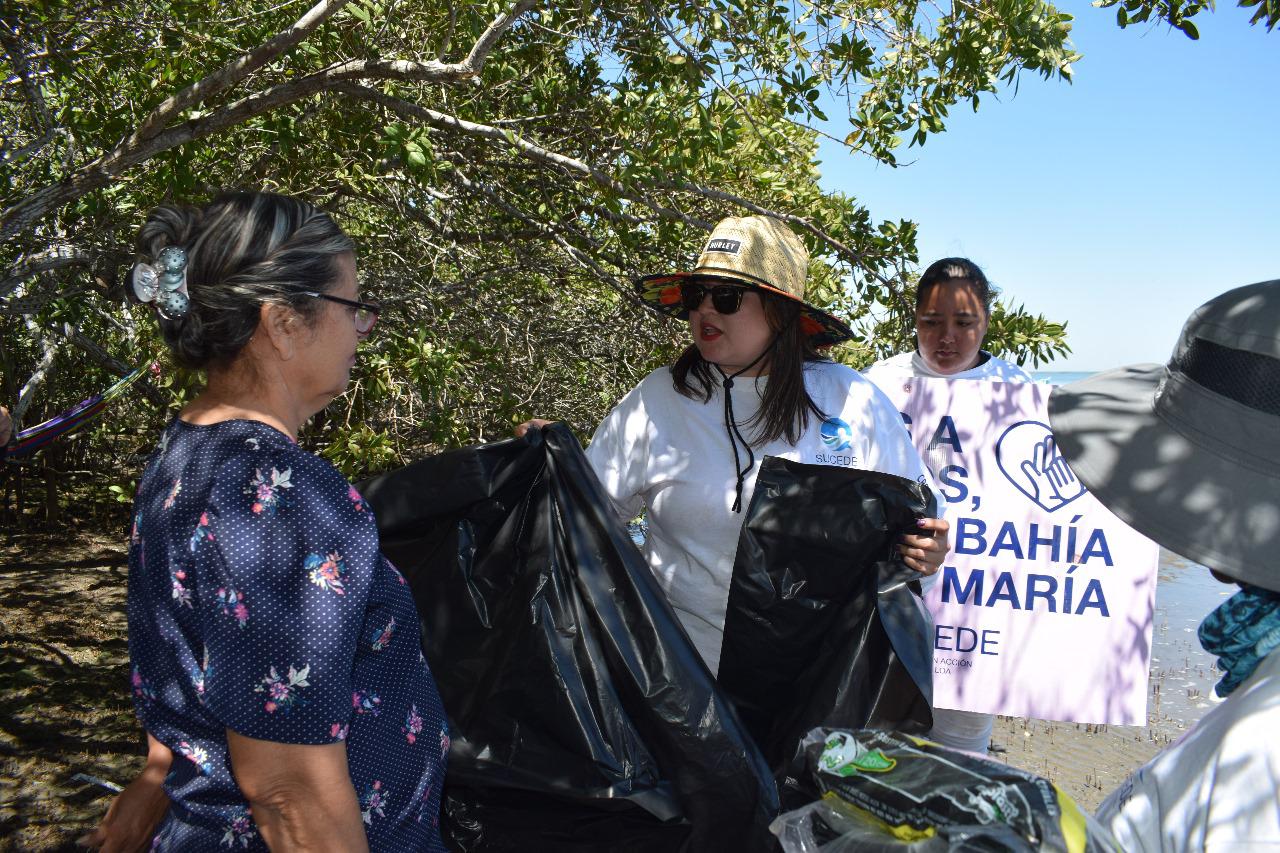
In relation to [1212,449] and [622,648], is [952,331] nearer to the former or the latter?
[622,648]

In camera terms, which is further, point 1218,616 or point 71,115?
point 71,115

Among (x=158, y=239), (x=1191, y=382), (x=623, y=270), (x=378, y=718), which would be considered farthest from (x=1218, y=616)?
(x=623, y=270)

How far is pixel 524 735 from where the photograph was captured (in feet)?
6.10

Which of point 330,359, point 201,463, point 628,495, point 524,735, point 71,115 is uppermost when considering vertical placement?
point 71,115

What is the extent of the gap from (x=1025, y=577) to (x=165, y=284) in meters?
3.05

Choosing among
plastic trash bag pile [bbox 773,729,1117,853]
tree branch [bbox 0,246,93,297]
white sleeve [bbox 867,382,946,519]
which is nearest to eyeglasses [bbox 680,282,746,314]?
white sleeve [bbox 867,382,946,519]

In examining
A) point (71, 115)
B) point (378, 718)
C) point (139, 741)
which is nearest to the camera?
point (378, 718)

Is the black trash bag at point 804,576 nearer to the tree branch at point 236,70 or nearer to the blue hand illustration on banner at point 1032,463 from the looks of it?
the blue hand illustration on banner at point 1032,463

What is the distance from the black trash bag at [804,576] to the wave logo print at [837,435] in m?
0.23

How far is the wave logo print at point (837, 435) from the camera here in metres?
2.47

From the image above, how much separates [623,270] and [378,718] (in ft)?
12.1

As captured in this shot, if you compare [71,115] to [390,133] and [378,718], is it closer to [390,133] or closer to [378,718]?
[390,133]

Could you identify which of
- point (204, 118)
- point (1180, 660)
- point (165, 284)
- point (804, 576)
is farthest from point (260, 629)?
point (1180, 660)

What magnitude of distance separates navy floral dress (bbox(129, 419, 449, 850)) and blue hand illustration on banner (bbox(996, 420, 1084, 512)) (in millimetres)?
2691
